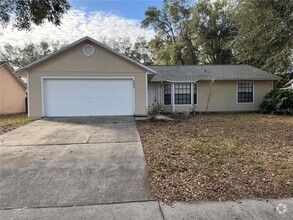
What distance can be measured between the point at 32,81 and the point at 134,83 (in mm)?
5650

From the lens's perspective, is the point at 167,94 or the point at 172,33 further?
the point at 172,33

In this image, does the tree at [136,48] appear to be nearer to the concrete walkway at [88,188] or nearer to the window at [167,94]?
the window at [167,94]

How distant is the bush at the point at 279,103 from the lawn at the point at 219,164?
26.8ft

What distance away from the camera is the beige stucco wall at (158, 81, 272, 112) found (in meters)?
18.0

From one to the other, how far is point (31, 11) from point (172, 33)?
28.3m

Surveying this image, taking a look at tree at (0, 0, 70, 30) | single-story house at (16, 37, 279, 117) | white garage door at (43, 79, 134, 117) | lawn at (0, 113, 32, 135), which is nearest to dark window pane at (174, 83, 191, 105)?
single-story house at (16, 37, 279, 117)

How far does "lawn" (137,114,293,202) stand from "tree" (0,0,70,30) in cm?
532

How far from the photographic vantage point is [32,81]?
13695 mm

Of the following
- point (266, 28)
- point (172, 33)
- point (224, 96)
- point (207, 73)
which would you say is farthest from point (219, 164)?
point (172, 33)

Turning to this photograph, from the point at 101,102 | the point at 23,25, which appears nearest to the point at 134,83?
the point at 101,102

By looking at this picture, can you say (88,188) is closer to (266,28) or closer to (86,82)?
(266,28)

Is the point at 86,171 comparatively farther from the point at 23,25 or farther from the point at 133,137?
the point at 23,25

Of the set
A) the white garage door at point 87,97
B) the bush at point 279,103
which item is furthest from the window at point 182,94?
the bush at point 279,103

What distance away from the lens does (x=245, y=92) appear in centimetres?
1836
